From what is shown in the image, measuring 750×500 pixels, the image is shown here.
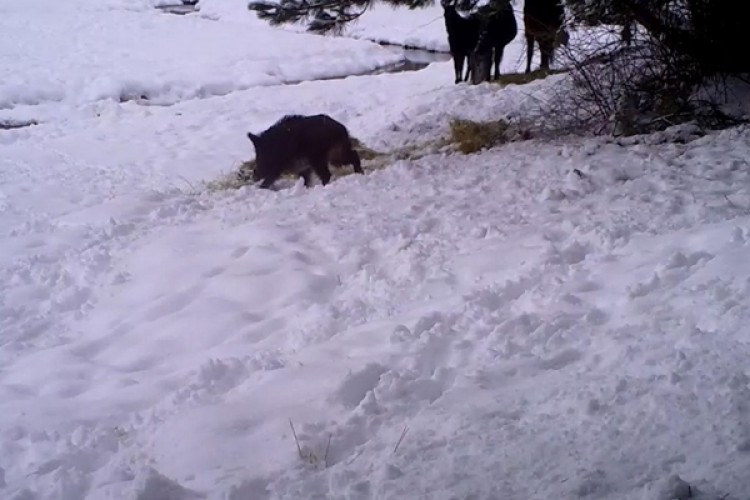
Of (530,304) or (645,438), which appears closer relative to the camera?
(645,438)

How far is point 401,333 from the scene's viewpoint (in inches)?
145

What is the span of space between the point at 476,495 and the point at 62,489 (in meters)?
1.56

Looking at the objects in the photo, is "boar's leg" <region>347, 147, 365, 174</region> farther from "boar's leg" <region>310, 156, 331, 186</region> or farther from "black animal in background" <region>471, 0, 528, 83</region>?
"black animal in background" <region>471, 0, 528, 83</region>

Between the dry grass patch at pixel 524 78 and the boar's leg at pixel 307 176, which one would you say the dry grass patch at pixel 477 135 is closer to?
the boar's leg at pixel 307 176

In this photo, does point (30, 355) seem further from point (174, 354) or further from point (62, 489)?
point (62, 489)

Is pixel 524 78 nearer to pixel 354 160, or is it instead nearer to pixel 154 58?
pixel 354 160

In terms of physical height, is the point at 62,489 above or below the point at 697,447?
below

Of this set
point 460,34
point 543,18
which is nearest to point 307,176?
point 543,18

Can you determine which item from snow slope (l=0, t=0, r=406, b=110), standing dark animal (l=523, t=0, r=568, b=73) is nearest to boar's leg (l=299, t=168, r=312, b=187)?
standing dark animal (l=523, t=0, r=568, b=73)

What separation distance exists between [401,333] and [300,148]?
3621mm

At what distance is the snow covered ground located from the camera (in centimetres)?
268

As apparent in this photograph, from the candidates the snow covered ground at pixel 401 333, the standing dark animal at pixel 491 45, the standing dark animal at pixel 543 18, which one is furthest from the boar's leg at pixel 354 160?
the standing dark animal at pixel 491 45

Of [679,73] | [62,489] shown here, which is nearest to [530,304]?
[62,489]

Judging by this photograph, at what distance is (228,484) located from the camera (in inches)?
107
